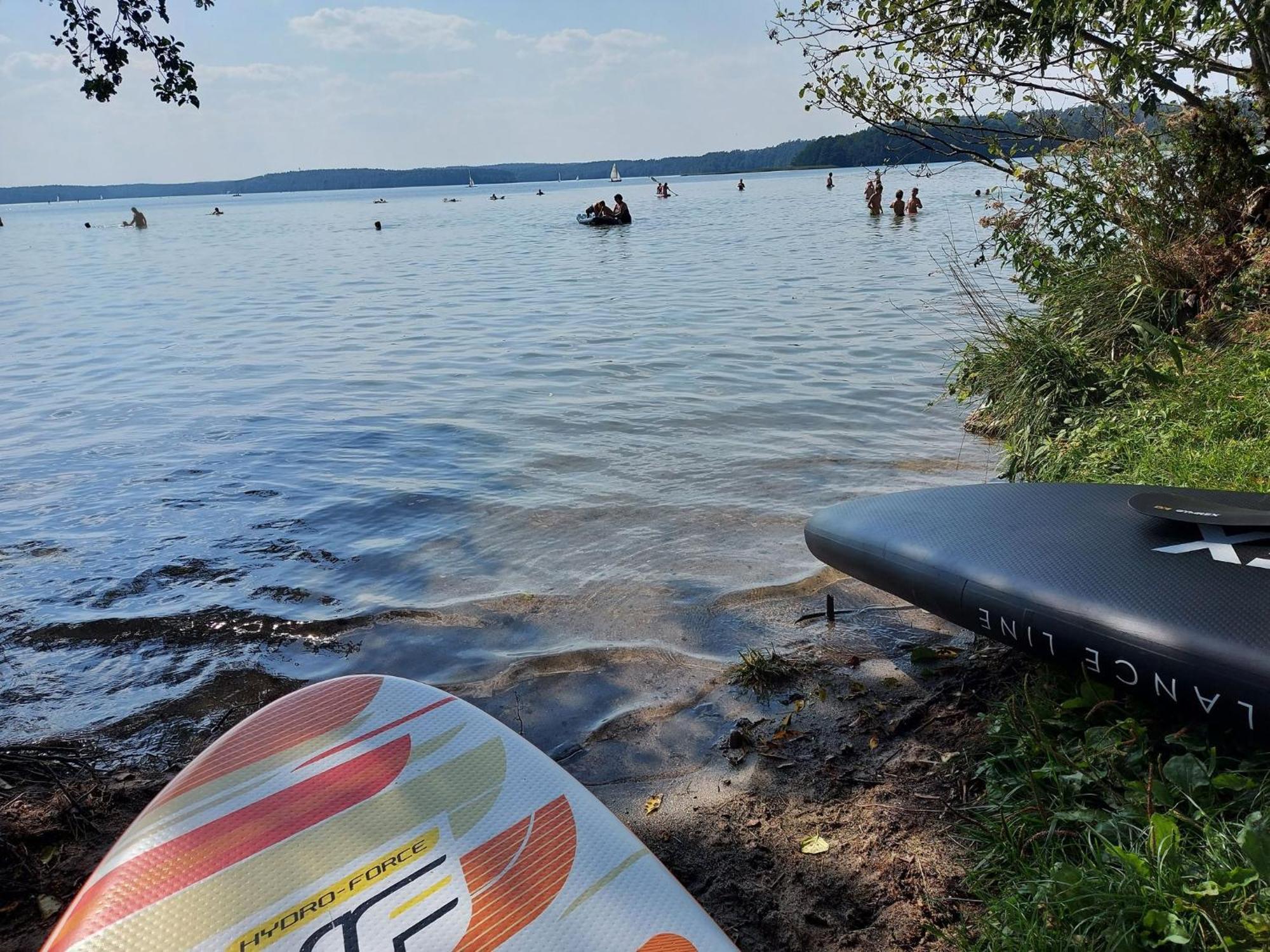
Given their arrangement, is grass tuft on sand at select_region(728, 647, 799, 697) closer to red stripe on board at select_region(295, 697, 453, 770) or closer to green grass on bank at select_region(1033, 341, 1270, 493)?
red stripe on board at select_region(295, 697, 453, 770)

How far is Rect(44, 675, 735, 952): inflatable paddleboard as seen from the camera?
6.15ft

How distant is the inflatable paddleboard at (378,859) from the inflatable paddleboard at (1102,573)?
1482mm

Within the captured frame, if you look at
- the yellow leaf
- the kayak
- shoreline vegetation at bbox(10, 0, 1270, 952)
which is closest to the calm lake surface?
shoreline vegetation at bbox(10, 0, 1270, 952)

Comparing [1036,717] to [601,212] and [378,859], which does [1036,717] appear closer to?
[378,859]

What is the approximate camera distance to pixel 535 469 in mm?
6988

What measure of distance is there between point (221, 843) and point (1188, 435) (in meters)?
4.70

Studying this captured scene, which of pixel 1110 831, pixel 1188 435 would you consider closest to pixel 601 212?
pixel 1188 435

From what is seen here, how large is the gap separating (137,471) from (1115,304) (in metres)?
7.81

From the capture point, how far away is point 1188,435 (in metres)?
4.59

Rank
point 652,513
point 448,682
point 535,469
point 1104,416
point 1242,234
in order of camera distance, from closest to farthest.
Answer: point 448,682 → point 1104,416 → point 652,513 → point 1242,234 → point 535,469

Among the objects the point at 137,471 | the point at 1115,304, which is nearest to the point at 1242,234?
the point at 1115,304

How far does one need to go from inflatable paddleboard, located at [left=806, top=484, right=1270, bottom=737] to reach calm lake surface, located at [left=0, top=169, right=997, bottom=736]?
1.04 m

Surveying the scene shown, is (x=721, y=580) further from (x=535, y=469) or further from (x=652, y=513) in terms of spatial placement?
(x=535, y=469)

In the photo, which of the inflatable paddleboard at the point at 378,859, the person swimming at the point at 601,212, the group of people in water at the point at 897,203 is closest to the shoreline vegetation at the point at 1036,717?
the inflatable paddleboard at the point at 378,859
